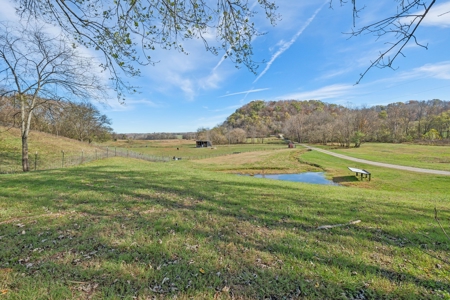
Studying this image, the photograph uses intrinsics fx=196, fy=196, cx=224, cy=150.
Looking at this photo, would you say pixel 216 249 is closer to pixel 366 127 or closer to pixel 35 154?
pixel 35 154

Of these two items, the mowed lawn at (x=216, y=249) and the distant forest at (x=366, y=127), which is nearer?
the mowed lawn at (x=216, y=249)

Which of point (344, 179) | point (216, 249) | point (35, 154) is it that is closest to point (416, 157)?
point (344, 179)

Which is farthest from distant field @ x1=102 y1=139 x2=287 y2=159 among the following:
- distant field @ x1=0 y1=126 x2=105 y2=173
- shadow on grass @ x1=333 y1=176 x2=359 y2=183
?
shadow on grass @ x1=333 y1=176 x2=359 y2=183

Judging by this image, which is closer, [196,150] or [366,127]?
[366,127]

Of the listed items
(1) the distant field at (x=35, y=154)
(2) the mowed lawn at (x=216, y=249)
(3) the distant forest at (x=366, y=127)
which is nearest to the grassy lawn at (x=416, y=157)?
(3) the distant forest at (x=366, y=127)

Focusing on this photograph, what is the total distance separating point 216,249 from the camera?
333cm

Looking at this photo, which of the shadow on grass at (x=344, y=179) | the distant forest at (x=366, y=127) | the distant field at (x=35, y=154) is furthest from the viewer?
the distant forest at (x=366, y=127)

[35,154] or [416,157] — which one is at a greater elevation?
[35,154]

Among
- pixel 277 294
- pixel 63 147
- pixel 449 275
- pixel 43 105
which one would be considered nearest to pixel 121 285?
pixel 277 294

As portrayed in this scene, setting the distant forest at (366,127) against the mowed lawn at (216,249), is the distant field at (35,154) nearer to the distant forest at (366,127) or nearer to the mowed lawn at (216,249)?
the mowed lawn at (216,249)

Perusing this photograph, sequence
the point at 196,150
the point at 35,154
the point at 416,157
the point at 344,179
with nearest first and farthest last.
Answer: the point at 35,154, the point at 344,179, the point at 416,157, the point at 196,150

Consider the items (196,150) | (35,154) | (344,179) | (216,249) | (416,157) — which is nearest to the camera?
(216,249)

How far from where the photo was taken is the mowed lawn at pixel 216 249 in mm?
2453

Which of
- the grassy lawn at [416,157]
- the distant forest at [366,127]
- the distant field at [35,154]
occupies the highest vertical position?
the distant forest at [366,127]
